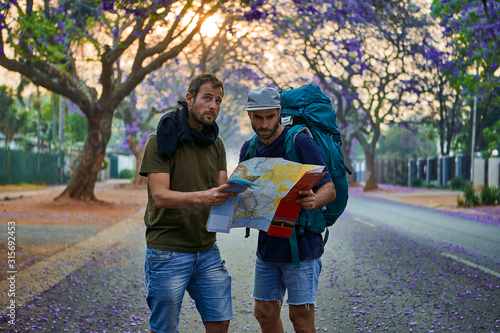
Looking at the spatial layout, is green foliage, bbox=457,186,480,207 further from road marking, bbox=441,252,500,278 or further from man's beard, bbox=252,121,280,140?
man's beard, bbox=252,121,280,140

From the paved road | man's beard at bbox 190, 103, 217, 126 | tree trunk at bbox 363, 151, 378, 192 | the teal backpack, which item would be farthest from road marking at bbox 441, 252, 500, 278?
tree trunk at bbox 363, 151, 378, 192

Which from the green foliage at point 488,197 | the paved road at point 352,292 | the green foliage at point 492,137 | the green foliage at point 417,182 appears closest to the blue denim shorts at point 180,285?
the paved road at point 352,292

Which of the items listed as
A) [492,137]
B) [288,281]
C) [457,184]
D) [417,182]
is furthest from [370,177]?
[288,281]

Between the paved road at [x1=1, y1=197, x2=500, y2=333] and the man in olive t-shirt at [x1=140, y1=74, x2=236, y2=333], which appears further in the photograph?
the paved road at [x1=1, y1=197, x2=500, y2=333]

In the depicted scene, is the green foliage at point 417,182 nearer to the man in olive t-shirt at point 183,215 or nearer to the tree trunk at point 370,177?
the tree trunk at point 370,177

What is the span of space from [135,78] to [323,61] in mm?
18581

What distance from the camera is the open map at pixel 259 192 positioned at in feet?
10.1

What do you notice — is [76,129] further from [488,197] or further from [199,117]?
[199,117]

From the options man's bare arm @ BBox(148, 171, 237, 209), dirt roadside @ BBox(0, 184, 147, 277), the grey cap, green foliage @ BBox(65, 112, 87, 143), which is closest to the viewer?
man's bare arm @ BBox(148, 171, 237, 209)

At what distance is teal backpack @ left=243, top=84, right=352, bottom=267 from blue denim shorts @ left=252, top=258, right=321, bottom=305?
0.40 feet

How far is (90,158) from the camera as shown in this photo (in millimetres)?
18297

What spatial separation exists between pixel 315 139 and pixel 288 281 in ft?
2.98

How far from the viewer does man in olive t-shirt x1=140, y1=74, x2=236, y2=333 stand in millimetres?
3318

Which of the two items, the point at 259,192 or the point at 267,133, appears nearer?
the point at 259,192
